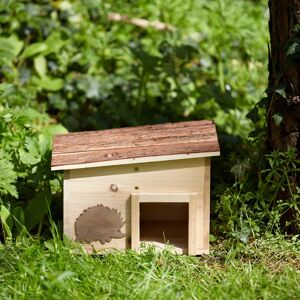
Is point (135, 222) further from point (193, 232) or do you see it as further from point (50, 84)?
point (50, 84)

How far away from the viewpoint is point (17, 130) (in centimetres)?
382

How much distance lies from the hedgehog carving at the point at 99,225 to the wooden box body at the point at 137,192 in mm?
A: 19

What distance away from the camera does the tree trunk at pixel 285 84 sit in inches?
127

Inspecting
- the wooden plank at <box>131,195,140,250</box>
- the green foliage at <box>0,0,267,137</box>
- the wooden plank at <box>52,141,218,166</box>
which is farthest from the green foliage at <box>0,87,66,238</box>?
the green foliage at <box>0,0,267,137</box>

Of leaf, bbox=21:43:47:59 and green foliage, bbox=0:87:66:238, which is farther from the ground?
leaf, bbox=21:43:47:59

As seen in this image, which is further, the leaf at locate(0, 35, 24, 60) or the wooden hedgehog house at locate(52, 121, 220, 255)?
the leaf at locate(0, 35, 24, 60)

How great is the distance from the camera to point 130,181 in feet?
10.5

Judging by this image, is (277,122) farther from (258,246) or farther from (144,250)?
Answer: (144,250)

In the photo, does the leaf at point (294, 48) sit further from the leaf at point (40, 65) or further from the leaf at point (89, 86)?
the leaf at point (40, 65)

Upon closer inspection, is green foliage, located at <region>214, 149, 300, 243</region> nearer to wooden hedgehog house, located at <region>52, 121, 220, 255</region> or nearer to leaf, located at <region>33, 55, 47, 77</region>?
wooden hedgehog house, located at <region>52, 121, 220, 255</region>

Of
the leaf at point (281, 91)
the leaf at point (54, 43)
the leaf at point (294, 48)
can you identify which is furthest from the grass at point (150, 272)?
the leaf at point (54, 43)

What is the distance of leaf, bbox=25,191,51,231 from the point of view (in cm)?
347

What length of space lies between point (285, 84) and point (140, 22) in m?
2.66

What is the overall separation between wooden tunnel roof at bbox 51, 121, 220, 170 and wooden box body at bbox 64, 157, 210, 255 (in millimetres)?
55
